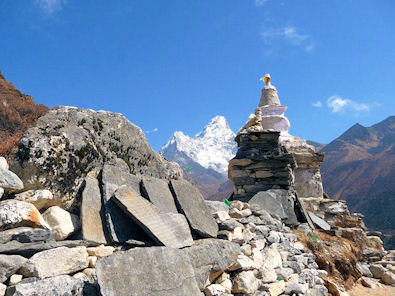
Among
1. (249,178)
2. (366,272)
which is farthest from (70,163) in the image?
(366,272)

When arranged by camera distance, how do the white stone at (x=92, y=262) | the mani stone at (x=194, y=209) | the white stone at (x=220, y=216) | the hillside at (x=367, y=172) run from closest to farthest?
1. the white stone at (x=92, y=262)
2. the mani stone at (x=194, y=209)
3. the white stone at (x=220, y=216)
4. the hillside at (x=367, y=172)

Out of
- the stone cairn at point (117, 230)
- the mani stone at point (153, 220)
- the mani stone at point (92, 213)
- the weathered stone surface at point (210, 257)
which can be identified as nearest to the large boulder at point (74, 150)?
the stone cairn at point (117, 230)

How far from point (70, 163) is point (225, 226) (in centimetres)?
216

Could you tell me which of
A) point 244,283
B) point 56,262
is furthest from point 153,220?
point 244,283

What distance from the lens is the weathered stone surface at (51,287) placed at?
2.13m

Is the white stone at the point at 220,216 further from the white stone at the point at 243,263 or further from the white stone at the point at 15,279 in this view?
the white stone at the point at 15,279

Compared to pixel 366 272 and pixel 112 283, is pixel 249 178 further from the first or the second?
pixel 112 283

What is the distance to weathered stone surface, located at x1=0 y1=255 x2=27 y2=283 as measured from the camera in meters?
2.23

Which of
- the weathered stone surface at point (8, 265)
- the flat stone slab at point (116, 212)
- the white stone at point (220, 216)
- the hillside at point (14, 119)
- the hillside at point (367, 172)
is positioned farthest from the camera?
the hillside at point (367, 172)

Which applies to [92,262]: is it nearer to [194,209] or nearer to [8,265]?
[8,265]

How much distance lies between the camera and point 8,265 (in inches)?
88.6

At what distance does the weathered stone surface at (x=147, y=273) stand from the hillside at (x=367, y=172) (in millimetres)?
31602

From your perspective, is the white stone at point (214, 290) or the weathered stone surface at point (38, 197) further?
the white stone at point (214, 290)

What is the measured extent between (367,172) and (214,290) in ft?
225
